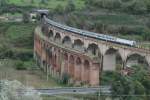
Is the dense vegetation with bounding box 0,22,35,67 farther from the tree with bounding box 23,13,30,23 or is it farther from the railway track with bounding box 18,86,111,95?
the railway track with bounding box 18,86,111,95

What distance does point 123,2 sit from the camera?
100125 mm

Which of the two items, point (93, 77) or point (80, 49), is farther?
point (80, 49)

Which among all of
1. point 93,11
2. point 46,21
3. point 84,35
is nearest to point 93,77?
point 84,35

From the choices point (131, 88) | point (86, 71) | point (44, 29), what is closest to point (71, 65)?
point (86, 71)

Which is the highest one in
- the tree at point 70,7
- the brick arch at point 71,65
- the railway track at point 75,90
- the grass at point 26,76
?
the tree at point 70,7

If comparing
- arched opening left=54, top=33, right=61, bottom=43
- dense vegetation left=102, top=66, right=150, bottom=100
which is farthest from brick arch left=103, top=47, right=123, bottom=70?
arched opening left=54, top=33, right=61, bottom=43

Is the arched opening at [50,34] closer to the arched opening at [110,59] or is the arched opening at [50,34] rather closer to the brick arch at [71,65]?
the brick arch at [71,65]

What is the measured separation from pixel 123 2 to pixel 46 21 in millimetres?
27941

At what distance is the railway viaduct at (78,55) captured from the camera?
54.7 m

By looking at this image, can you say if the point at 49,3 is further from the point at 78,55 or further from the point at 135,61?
the point at 78,55

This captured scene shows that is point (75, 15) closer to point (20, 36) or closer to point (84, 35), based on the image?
point (20, 36)

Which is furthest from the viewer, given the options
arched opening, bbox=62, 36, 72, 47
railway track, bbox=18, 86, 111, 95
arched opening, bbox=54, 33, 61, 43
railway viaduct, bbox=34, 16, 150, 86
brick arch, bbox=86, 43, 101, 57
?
arched opening, bbox=54, 33, 61, 43

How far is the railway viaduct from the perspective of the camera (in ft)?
180

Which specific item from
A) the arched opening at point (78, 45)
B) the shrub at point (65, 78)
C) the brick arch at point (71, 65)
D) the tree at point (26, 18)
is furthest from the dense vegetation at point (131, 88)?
the tree at point (26, 18)
